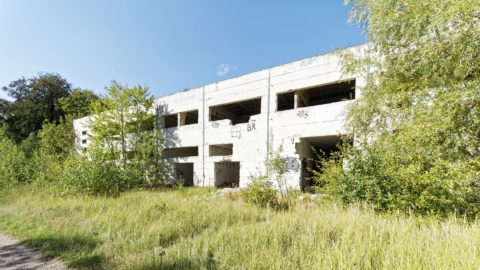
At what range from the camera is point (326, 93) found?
13.1 meters

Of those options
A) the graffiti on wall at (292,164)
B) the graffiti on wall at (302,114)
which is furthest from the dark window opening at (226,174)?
the graffiti on wall at (302,114)

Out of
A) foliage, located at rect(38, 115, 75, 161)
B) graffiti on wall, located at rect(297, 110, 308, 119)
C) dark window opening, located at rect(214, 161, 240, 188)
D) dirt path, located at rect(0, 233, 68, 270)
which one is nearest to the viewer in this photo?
dirt path, located at rect(0, 233, 68, 270)

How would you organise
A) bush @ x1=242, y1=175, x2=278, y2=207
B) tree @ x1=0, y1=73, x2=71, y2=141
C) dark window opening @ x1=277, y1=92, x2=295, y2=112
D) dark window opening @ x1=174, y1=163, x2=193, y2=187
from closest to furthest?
bush @ x1=242, y1=175, x2=278, y2=207 < dark window opening @ x1=277, y1=92, x2=295, y2=112 < dark window opening @ x1=174, y1=163, x2=193, y2=187 < tree @ x1=0, y1=73, x2=71, y2=141

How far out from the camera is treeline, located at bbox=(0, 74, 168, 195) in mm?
8516

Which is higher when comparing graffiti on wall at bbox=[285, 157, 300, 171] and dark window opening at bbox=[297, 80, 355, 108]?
dark window opening at bbox=[297, 80, 355, 108]

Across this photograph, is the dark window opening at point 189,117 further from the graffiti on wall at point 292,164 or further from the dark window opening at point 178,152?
the graffiti on wall at point 292,164

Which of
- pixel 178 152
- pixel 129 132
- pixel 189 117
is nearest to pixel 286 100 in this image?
→ pixel 189 117

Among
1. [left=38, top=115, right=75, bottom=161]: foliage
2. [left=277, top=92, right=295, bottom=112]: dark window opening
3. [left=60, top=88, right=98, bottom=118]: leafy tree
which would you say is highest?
[left=60, top=88, right=98, bottom=118]: leafy tree

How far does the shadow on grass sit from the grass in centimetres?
2

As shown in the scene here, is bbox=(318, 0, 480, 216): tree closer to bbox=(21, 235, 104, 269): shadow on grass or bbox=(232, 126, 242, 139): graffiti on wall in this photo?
bbox=(21, 235, 104, 269): shadow on grass

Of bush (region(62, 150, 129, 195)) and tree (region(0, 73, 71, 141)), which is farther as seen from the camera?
tree (region(0, 73, 71, 141))

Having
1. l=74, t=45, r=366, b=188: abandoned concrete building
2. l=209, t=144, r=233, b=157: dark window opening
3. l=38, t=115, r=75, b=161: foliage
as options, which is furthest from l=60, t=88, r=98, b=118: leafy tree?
l=209, t=144, r=233, b=157: dark window opening

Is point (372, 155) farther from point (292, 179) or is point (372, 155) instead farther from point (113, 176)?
point (113, 176)

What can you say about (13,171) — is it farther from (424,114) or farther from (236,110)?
(424,114)
